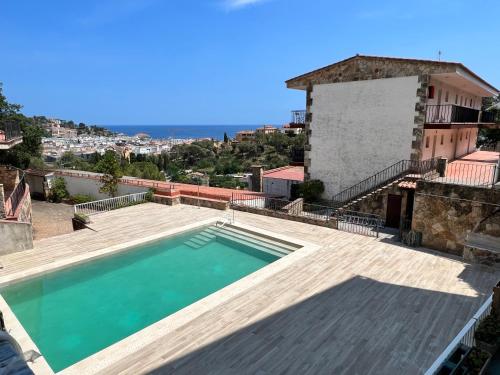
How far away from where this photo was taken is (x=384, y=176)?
17125 millimetres

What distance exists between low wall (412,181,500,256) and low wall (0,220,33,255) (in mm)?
14658

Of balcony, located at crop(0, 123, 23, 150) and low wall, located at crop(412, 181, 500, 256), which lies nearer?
low wall, located at crop(412, 181, 500, 256)

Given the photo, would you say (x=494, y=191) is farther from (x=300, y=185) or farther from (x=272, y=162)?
(x=272, y=162)

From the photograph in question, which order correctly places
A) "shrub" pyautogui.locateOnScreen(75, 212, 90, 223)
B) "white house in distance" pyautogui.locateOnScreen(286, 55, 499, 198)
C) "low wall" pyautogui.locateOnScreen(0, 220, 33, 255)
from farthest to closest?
"white house in distance" pyautogui.locateOnScreen(286, 55, 499, 198) < "shrub" pyautogui.locateOnScreen(75, 212, 90, 223) < "low wall" pyautogui.locateOnScreen(0, 220, 33, 255)

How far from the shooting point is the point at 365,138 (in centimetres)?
1764

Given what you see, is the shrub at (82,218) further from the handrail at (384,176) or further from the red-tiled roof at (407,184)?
the red-tiled roof at (407,184)

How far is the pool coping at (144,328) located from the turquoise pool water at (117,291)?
0.87 ft

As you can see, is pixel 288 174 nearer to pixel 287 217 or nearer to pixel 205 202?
pixel 205 202

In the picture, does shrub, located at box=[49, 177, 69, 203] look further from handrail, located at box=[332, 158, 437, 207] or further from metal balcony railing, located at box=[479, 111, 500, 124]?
metal balcony railing, located at box=[479, 111, 500, 124]

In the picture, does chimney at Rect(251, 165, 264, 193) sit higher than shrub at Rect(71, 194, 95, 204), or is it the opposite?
chimney at Rect(251, 165, 264, 193)

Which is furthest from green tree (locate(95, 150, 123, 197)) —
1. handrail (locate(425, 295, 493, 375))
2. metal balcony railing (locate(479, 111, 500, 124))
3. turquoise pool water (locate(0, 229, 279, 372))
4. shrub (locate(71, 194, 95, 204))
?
metal balcony railing (locate(479, 111, 500, 124))

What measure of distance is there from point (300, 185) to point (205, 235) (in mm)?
6896

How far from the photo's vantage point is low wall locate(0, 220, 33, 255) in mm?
11906

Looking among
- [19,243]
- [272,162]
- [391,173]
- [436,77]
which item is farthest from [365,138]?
[272,162]
